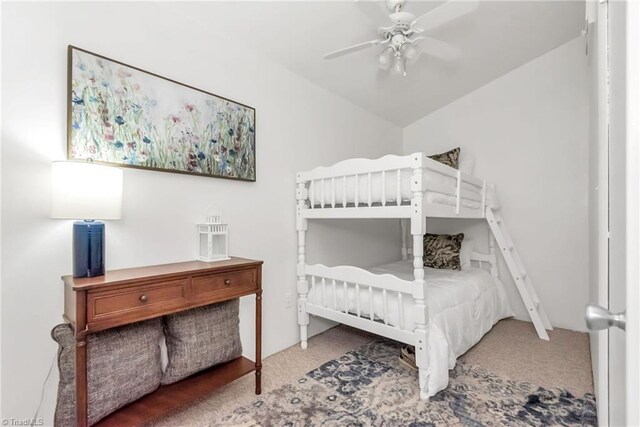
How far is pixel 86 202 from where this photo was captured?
128 cm

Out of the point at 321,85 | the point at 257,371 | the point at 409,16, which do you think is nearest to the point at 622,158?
the point at 409,16

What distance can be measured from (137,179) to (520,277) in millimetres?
3196

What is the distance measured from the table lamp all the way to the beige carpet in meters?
0.97

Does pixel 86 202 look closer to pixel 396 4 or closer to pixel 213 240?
pixel 213 240

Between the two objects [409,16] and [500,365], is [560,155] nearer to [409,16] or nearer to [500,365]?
[500,365]

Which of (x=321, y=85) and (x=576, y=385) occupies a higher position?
(x=321, y=85)

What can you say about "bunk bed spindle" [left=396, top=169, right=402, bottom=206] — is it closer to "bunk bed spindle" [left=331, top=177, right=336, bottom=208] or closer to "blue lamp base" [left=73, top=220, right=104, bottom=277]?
"bunk bed spindle" [left=331, top=177, right=336, bottom=208]

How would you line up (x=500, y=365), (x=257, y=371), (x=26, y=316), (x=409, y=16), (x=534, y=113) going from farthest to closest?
(x=534, y=113) < (x=500, y=365) < (x=257, y=371) < (x=409, y=16) < (x=26, y=316)

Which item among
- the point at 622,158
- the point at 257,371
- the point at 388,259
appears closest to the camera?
the point at 622,158

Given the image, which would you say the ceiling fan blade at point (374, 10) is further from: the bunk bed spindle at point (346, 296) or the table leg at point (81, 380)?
the table leg at point (81, 380)

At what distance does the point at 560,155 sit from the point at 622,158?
10.0ft

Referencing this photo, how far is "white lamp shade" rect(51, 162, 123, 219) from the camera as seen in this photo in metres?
1.25

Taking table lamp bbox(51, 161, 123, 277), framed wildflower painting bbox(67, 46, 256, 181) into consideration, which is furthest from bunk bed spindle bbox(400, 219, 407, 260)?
table lamp bbox(51, 161, 123, 277)

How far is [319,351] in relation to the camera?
2488mm
